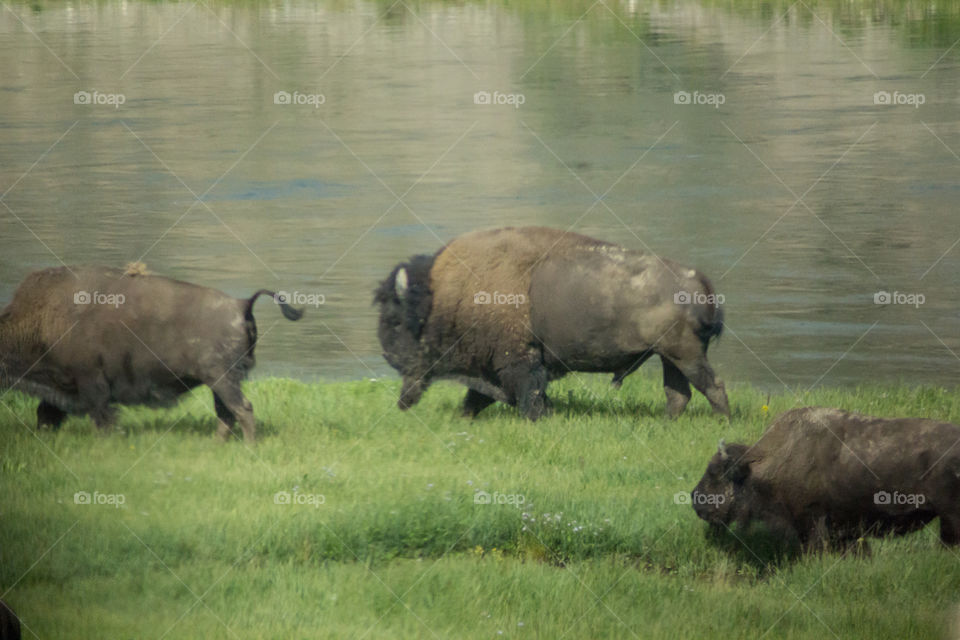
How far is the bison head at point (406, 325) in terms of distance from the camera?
26.9ft

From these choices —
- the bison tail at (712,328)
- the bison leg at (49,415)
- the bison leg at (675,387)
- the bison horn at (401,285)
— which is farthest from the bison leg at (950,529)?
the bison leg at (49,415)

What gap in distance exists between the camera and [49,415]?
7.58m

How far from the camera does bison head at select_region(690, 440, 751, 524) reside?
6281 mm

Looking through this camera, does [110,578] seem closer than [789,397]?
Yes

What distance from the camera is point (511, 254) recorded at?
27.2ft

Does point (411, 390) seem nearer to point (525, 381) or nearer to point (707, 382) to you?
point (525, 381)

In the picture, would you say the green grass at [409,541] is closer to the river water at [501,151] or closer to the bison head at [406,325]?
the bison head at [406,325]

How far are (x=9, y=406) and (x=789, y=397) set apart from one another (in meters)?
4.53

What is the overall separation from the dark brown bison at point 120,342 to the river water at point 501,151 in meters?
0.53

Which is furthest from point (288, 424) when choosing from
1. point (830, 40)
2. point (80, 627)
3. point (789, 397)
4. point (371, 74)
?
point (830, 40)

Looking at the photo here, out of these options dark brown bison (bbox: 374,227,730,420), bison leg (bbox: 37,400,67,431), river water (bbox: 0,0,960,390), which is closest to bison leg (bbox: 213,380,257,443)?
river water (bbox: 0,0,960,390)

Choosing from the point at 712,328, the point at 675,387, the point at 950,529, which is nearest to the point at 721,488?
the point at 950,529

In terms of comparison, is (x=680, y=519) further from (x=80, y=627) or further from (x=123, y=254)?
(x=123, y=254)

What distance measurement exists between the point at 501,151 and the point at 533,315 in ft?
7.20
